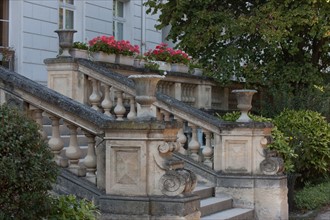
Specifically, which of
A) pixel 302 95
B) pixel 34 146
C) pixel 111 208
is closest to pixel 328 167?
pixel 302 95

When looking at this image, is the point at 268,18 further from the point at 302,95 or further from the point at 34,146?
the point at 34,146

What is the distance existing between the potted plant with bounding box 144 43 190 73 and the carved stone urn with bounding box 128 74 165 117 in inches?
266

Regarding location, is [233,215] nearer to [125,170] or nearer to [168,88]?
[125,170]

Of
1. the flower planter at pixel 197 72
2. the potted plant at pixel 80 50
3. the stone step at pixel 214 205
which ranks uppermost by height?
the potted plant at pixel 80 50

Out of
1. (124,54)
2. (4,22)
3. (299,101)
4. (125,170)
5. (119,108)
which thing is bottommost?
(125,170)

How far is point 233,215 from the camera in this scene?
10477 millimetres

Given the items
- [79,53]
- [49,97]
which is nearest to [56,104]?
[49,97]

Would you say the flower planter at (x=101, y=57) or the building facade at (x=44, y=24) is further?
the building facade at (x=44, y=24)

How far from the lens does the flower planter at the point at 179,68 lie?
50.8 feet

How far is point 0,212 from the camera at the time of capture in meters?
6.41

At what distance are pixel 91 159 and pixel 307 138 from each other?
20.1ft

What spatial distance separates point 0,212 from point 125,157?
2119mm

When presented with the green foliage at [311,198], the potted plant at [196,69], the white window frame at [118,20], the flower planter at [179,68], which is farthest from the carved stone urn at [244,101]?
the white window frame at [118,20]

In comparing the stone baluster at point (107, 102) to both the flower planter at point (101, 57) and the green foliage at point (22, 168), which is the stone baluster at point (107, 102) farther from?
the green foliage at point (22, 168)
